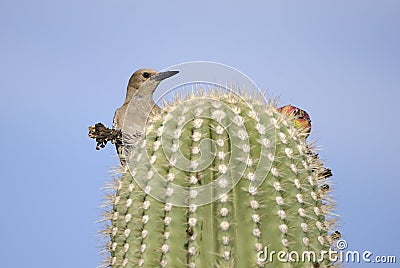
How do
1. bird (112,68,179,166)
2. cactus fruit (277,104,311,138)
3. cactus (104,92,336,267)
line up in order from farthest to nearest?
1. bird (112,68,179,166)
2. cactus fruit (277,104,311,138)
3. cactus (104,92,336,267)

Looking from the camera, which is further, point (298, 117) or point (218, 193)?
point (298, 117)

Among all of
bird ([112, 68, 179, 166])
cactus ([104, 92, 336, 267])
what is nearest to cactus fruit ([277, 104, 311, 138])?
cactus ([104, 92, 336, 267])

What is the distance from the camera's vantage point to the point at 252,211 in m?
1.86

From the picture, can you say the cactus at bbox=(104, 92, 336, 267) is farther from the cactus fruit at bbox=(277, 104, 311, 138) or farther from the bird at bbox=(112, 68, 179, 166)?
the bird at bbox=(112, 68, 179, 166)

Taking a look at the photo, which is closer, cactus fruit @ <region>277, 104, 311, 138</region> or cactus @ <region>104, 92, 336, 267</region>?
cactus @ <region>104, 92, 336, 267</region>

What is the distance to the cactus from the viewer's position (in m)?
1.83

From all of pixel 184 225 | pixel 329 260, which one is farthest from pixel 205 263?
pixel 329 260

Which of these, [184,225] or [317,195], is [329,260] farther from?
[184,225]

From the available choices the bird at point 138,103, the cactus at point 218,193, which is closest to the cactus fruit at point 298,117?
the cactus at point 218,193

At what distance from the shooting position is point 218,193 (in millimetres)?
1863

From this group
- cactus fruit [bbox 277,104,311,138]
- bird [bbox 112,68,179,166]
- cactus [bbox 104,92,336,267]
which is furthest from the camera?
bird [bbox 112,68,179,166]

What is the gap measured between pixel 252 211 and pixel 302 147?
1.31 feet

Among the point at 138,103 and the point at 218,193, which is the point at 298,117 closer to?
the point at 218,193

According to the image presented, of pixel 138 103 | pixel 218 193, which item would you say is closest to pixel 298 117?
pixel 218 193
